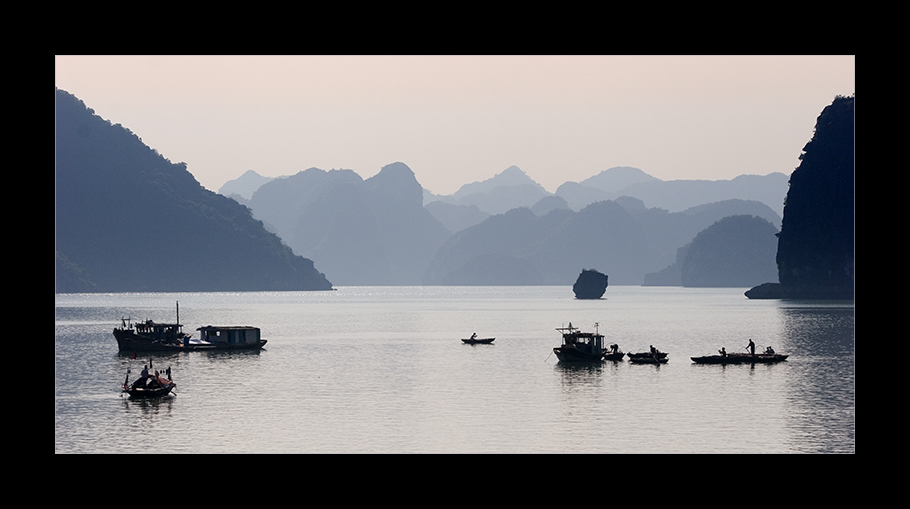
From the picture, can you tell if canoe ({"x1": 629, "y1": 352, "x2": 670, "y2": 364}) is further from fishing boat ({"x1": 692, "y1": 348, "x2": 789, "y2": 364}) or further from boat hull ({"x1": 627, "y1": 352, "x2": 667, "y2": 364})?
fishing boat ({"x1": 692, "y1": 348, "x2": 789, "y2": 364})

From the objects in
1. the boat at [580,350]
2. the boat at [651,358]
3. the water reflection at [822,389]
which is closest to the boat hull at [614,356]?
the boat at [580,350]

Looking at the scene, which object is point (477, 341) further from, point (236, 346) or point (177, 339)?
point (177, 339)

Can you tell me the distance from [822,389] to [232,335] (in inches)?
2467

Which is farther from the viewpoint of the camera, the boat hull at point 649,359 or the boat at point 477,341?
the boat at point 477,341

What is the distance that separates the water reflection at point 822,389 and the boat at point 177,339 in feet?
183

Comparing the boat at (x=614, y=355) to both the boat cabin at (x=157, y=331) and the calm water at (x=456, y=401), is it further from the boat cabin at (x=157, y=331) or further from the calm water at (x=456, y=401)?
the boat cabin at (x=157, y=331)

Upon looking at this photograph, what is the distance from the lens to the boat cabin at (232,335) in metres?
105

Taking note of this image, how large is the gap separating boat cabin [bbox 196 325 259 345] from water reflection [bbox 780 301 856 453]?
55268 mm

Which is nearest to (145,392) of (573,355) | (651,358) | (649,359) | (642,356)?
(573,355)

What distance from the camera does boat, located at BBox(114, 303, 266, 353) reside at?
101 m

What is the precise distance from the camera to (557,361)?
91.1 metres
